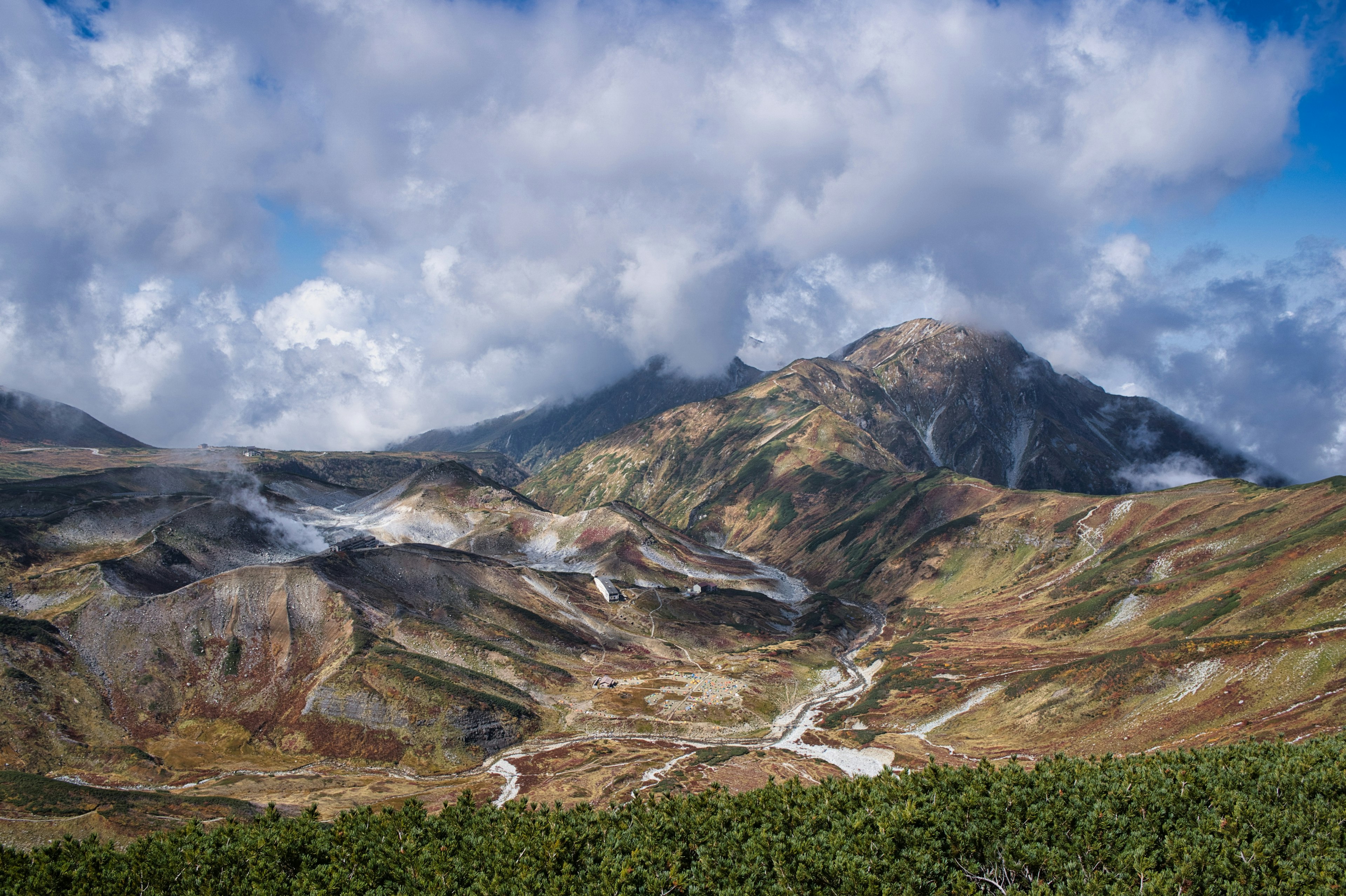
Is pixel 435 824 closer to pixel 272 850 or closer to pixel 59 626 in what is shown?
pixel 272 850

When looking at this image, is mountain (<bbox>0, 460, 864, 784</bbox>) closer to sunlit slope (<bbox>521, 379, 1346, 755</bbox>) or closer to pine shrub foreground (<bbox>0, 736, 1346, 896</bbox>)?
sunlit slope (<bbox>521, 379, 1346, 755</bbox>)

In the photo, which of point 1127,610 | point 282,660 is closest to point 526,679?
point 282,660

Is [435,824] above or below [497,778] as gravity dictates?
above

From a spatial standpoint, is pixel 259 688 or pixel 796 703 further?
pixel 796 703

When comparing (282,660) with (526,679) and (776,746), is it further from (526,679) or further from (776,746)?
(776,746)

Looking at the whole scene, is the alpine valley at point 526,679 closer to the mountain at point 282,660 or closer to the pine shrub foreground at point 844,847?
the mountain at point 282,660

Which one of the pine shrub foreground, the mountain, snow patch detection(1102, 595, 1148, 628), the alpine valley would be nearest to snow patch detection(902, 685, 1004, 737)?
the alpine valley

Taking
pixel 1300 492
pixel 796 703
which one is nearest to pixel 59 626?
pixel 796 703

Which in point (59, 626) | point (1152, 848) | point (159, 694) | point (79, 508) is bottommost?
point (1152, 848)

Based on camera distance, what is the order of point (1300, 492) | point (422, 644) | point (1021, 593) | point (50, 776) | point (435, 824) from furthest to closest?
point (1021, 593) → point (1300, 492) → point (422, 644) → point (50, 776) → point (435, 824)
